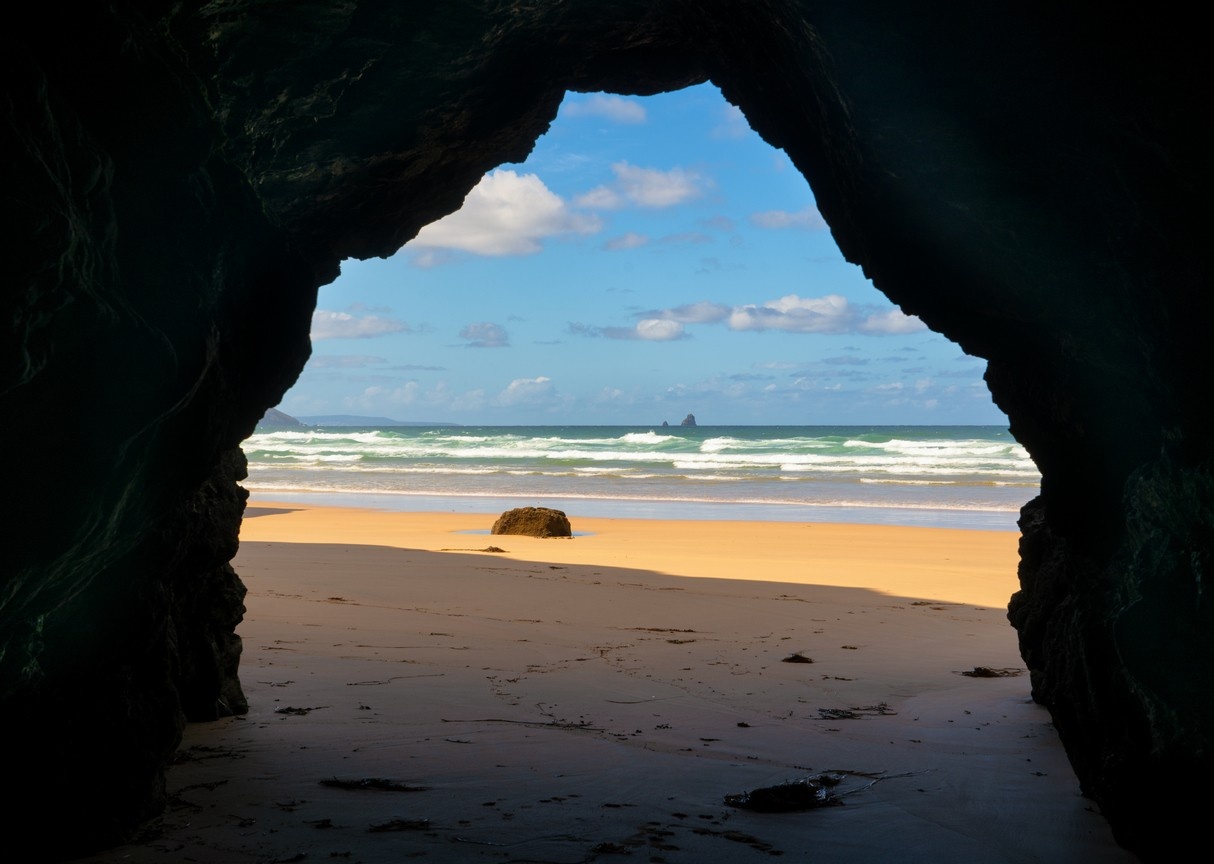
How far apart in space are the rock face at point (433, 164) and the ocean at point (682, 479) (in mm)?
14412

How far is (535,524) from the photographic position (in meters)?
14.4

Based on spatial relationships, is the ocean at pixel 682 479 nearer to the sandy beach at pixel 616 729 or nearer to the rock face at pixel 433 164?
the sandy beach at pixel 616 729

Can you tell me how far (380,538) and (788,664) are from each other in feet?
30.0

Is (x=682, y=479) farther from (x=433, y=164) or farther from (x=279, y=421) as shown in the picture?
(x=279, y=421)

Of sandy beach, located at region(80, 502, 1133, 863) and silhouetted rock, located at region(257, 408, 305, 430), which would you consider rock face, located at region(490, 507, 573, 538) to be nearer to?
sandy beach, located at region(80, 502, 1133, 863)

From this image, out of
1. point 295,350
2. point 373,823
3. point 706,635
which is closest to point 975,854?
point 373,823

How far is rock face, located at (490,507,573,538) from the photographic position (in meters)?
14.4

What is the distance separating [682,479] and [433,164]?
2541 cm

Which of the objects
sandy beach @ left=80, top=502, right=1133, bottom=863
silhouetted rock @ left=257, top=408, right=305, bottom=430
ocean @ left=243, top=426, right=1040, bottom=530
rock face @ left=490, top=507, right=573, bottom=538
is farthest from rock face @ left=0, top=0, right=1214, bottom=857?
silhouetted rock @ left=257, top=408, right=305, bottom=430

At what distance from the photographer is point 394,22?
3729mm

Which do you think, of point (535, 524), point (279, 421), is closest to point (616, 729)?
point (535, 524)

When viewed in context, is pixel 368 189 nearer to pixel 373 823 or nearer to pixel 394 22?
pixel 394 22

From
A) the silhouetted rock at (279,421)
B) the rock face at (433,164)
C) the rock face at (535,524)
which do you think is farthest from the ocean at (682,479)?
the silhouetted rock at (279,421)

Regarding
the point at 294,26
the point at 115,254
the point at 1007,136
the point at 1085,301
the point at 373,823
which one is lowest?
the point at 373,823
